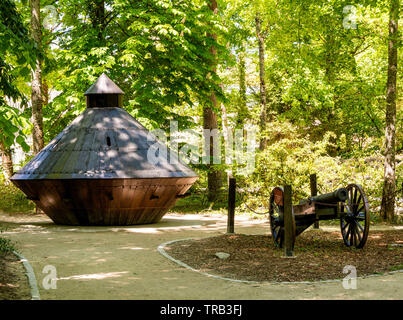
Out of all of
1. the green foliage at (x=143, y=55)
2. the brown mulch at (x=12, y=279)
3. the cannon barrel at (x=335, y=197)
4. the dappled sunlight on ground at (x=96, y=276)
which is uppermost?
the green foliage at (x=143, y=55)

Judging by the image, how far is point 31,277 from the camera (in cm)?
839

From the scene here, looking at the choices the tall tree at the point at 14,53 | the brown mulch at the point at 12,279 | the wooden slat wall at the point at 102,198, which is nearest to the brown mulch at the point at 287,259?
the brown mulch at the point at 12,279

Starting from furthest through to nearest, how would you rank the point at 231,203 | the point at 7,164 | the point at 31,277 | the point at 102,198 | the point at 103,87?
the point at 7,164 → the point at 103,87 → the point at 102,198 → the point at 231,203 → the point at 31,277

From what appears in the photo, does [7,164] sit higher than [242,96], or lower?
lower

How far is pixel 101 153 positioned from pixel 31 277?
7.84 meters

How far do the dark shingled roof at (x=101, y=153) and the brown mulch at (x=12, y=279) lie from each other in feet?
17.6

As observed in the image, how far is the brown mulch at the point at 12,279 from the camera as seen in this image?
23.9 ft

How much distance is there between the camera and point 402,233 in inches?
553

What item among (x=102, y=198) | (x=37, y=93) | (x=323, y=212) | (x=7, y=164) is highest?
(x=37, y=93)

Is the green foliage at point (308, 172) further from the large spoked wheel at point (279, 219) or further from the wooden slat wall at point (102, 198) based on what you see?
the large spoked wheel at point (279, 219)

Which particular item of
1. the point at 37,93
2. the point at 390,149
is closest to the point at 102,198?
the point at 37,93

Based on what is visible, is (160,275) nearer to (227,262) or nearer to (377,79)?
(227,262)

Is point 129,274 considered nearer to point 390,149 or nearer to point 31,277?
point 31,277

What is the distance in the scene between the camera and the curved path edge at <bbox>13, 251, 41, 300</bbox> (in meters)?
7.27
